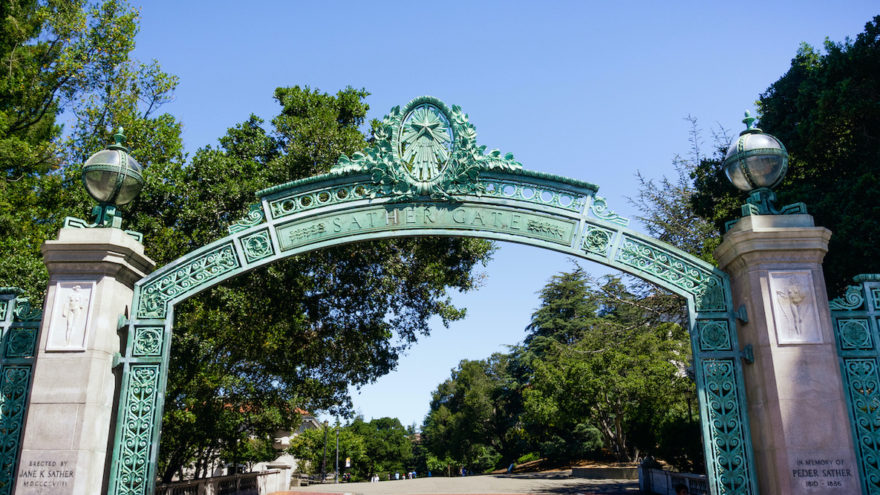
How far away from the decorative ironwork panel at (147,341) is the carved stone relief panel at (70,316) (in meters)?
0.44

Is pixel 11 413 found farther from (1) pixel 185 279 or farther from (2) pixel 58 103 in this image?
(2) pixel 58 103

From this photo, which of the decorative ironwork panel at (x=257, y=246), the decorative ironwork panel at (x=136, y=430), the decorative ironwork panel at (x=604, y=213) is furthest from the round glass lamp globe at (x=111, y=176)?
the decorative ironwork panel at (x=604, y=213)

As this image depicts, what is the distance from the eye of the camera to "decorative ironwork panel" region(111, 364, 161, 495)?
A: 18.4 ft

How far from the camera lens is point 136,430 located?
18.8ft

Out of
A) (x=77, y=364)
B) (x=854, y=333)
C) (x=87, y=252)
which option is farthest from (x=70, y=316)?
(x=854, y=333)

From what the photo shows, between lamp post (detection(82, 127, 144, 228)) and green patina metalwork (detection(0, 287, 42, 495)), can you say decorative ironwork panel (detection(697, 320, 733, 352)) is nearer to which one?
lamp post (detection(82, 127, 144, 228))

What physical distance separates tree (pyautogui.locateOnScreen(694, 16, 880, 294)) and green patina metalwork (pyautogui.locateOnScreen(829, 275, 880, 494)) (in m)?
7.27

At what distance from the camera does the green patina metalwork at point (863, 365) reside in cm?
535

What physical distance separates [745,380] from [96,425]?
5.62m

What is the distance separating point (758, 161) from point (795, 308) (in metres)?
1.35

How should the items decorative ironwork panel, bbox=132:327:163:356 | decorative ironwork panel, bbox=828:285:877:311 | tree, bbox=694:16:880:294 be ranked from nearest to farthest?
1. decorative ironwork panel, bbox=828:285:877:311
2. decorative ironwork panel, bbox=132:327:163:356
3. tree, bbox=694:16:880:294

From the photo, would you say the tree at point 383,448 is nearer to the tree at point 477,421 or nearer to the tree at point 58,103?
the tree at point 477,421

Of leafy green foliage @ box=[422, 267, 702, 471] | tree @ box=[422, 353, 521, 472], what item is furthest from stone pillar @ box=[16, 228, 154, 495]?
tree @ box=[422, 353, 521, 472]

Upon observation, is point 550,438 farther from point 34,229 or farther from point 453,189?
point 453,189
